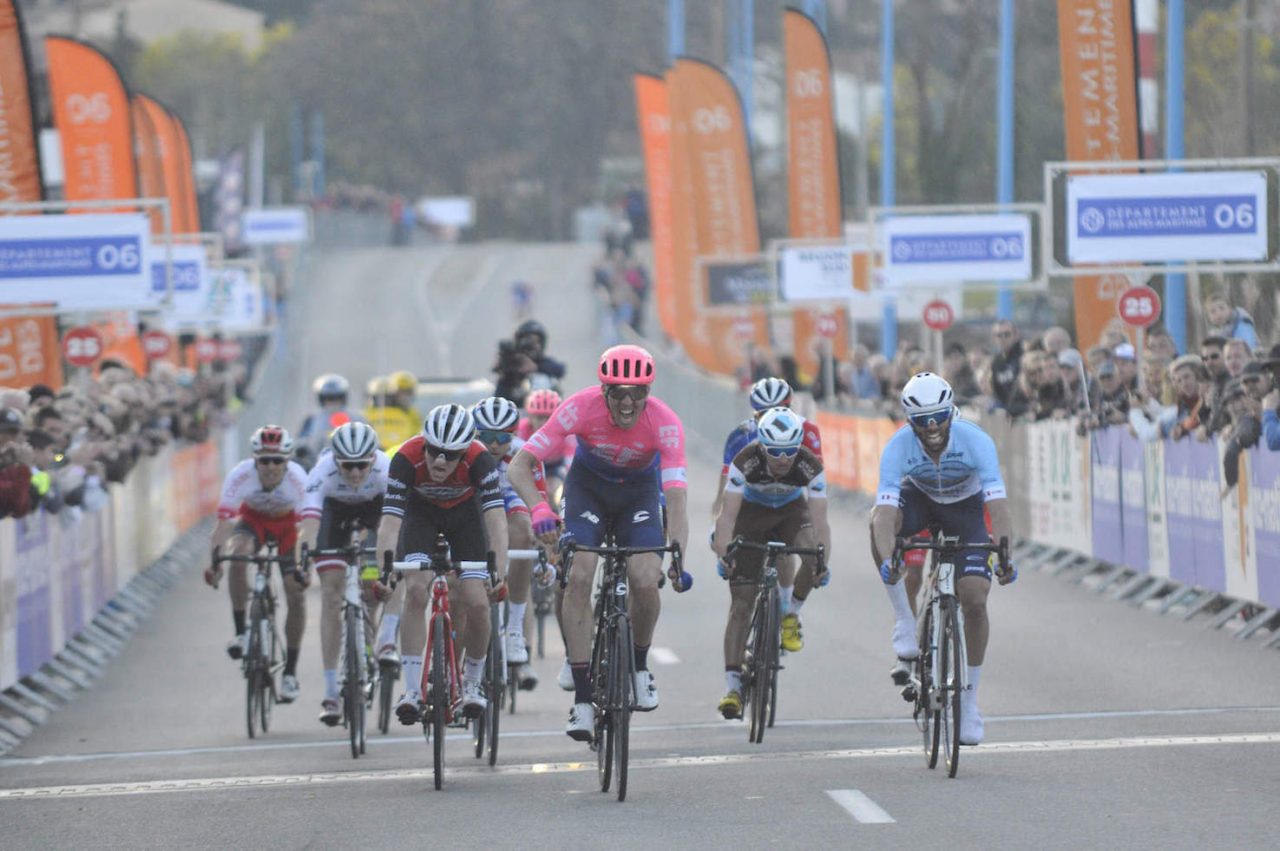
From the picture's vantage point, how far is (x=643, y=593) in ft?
38.9

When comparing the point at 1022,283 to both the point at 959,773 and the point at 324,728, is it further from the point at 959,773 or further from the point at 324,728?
the point at 959,773

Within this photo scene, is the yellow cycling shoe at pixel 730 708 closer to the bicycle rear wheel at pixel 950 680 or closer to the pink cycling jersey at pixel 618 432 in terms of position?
the pink cycling jersey at pixel 618 432

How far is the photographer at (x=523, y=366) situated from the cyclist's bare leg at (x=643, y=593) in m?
6.13

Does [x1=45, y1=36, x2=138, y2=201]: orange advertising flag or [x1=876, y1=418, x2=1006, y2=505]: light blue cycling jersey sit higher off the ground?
[x1=45, y1=36, x2=138, y2=201]: orange advertising flag

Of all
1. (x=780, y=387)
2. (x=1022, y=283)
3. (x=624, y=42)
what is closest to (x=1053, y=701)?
(x=780, y=387)

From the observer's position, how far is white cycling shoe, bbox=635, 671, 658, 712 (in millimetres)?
11586

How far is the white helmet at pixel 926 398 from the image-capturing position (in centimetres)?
1181

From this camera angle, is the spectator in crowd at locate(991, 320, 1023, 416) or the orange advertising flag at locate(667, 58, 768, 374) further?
the orange advertising flag at locate(667, 58, 768, 374)

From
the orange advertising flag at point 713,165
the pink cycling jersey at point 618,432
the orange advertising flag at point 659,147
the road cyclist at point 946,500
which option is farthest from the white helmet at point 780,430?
the orange advertising flag at point 659,147

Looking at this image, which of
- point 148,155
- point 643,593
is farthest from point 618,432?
point 148,155

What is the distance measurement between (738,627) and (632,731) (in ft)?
3.74

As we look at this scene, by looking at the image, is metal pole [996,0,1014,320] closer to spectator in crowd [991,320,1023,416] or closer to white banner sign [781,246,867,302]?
white banner sign [781,246,867,302]

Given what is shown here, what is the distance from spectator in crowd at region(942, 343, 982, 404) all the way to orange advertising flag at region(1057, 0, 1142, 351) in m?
2.49

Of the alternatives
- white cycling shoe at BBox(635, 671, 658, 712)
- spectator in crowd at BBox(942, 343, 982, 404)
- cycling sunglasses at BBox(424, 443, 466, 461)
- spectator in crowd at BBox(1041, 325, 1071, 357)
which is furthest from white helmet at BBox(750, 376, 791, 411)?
spectator in crowd at BBox(942, 343, 982, 404)
